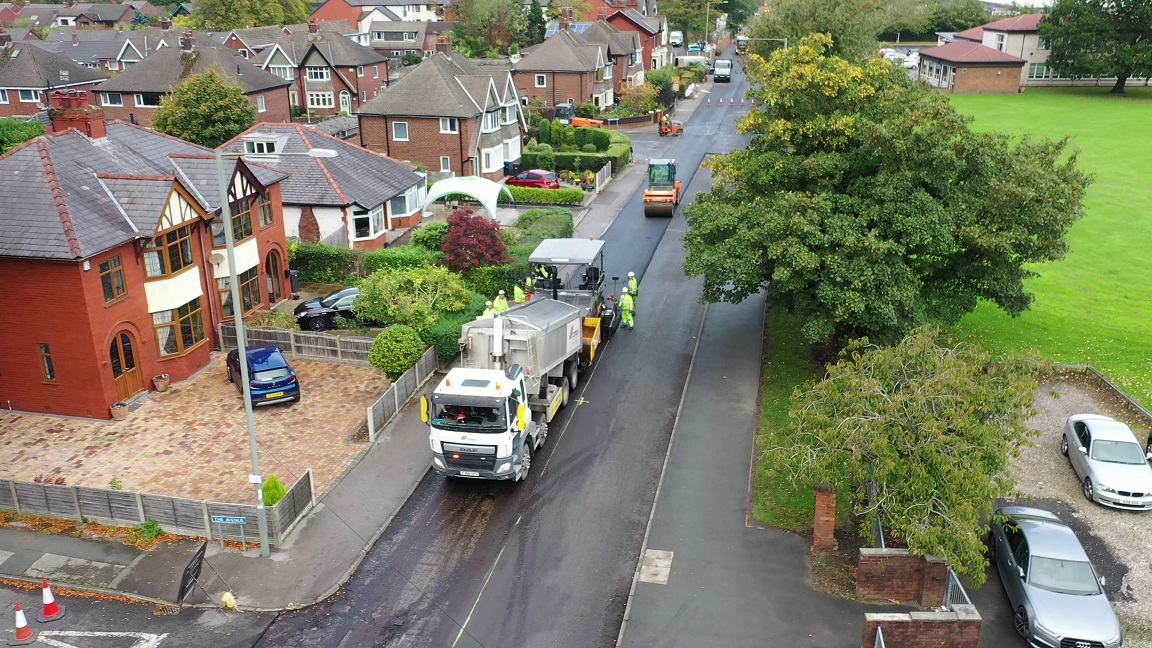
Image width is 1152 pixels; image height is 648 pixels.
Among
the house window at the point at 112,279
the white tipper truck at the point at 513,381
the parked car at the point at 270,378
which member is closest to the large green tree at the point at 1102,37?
the white tipper truck at the point at 513,381

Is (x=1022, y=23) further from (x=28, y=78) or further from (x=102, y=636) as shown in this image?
(x=102, y=636)

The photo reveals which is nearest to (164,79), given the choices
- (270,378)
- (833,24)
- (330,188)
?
(330,188)

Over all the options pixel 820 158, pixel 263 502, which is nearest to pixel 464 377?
pixel 263 502

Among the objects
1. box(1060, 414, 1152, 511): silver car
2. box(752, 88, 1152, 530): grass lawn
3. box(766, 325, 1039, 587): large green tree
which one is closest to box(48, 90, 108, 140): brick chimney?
box(752, 88, 1152, 530): grass lawn

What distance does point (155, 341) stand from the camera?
96.6 ft

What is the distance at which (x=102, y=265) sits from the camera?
1056 inches

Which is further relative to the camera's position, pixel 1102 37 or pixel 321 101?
pixel 1102 37

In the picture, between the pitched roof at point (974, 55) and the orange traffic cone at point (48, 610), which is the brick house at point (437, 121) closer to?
the orange traffic cone at point (48, 610)

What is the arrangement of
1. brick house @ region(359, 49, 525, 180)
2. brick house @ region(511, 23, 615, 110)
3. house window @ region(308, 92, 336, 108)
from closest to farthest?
brick house @ region(359, 49, 525, 180)
brick house @ region(511, 23, 615, 110)
house window @ region(308, 92, 336, 108)

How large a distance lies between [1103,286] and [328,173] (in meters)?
35.1

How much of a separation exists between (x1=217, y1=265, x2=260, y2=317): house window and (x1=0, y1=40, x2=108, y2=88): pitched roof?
178 feet

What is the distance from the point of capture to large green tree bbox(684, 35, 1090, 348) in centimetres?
2652

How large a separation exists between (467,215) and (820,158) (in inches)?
568

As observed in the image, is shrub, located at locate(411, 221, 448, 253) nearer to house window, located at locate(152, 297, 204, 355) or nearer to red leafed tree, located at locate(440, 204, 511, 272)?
red leafed tree, located at locate(440, 204, 511, 272)
